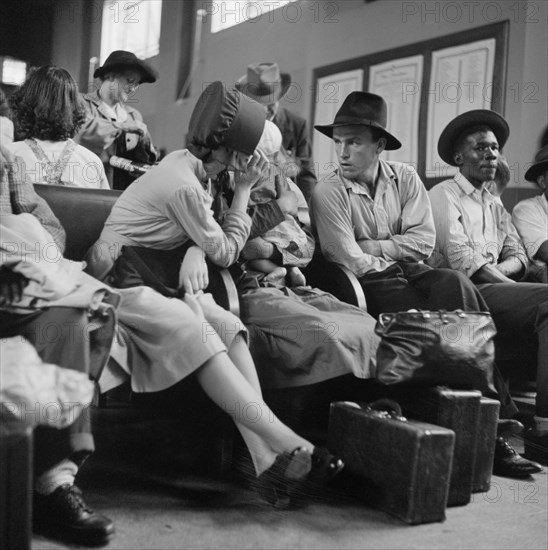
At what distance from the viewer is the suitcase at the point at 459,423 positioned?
227cm

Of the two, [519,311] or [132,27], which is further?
[132,27]

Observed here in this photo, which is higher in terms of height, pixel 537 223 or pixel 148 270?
pixel 537 223

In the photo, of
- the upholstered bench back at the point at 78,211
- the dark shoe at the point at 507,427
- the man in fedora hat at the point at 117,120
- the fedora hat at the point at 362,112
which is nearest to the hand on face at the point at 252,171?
the upholstered bench back at the point at 78,211

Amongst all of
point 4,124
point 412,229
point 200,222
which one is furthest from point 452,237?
point 4,124

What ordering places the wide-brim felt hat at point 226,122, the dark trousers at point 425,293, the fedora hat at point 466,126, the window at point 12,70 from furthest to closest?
the window at point 12,70 → the fedora hat at point 466,126 → the dark trousers at point 425,293 → the wide-brim felt hat at point 226,122

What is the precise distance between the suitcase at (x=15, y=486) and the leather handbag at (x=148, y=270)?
0.91m

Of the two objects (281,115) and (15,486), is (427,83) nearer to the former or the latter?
(281,115)

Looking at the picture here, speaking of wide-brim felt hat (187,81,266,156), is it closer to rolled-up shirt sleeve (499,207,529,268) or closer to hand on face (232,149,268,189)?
hand on face (232,149,268,189)

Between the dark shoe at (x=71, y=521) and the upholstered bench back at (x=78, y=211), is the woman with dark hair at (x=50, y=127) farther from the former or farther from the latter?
the dark shoe at (x=71, y=521)

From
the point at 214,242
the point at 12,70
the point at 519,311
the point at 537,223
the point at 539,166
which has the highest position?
the point at 12,70

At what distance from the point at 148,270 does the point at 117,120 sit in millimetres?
1514

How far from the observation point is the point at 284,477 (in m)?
2.08

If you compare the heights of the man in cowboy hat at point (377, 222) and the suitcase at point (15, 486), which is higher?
the man in cowboy hat at point (377, 222)

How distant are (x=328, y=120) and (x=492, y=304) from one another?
300 centimetres
